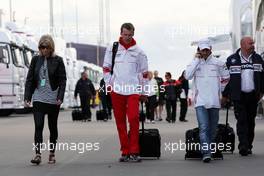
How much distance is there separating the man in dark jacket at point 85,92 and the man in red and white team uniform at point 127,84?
1695cm

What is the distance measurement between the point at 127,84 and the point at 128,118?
482mm

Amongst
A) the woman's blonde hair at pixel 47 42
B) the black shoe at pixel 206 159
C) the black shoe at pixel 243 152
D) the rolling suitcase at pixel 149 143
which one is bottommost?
the black shoe at pixel 243 152

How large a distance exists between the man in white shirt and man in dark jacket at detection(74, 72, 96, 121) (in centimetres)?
1717

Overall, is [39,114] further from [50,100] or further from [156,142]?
[156,142]

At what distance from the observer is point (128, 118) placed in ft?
39.9

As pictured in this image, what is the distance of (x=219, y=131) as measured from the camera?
42.0ft

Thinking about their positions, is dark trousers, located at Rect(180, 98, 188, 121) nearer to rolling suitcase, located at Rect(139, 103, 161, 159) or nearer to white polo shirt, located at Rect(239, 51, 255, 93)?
white polo shirt, located at Rect(239, 51, 255, 93)

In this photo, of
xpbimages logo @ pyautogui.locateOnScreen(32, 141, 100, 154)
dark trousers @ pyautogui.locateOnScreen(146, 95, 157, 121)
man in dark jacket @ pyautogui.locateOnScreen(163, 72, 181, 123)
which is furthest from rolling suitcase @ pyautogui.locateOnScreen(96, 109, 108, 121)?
xpbimages logo @ pyautogui.locateOnScreen(32, 141, 100, 154)

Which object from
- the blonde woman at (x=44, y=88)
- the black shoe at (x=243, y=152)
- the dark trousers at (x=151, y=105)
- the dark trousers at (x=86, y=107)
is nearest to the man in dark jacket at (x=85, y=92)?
the dark trousers at (x=86, y=107)

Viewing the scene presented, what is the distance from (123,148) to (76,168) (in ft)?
3.11

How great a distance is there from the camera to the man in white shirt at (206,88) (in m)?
12.0

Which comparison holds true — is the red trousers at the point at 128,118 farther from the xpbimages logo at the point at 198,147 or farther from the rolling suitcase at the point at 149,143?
the xpbimages logo at the point at 198,147

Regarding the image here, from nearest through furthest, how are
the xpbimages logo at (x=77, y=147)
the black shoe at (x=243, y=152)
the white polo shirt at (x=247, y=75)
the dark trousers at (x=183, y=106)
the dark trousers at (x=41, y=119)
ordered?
the dark trousers at (x=41, y=119) < the black shoe at (x=243, y=152) < the white polo shirt at (x=247, y=75) < the xpbimages logo at (x=77, y=147) < the dark trousers at (x=183, y=106)

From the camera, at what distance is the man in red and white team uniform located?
12.1 metres
